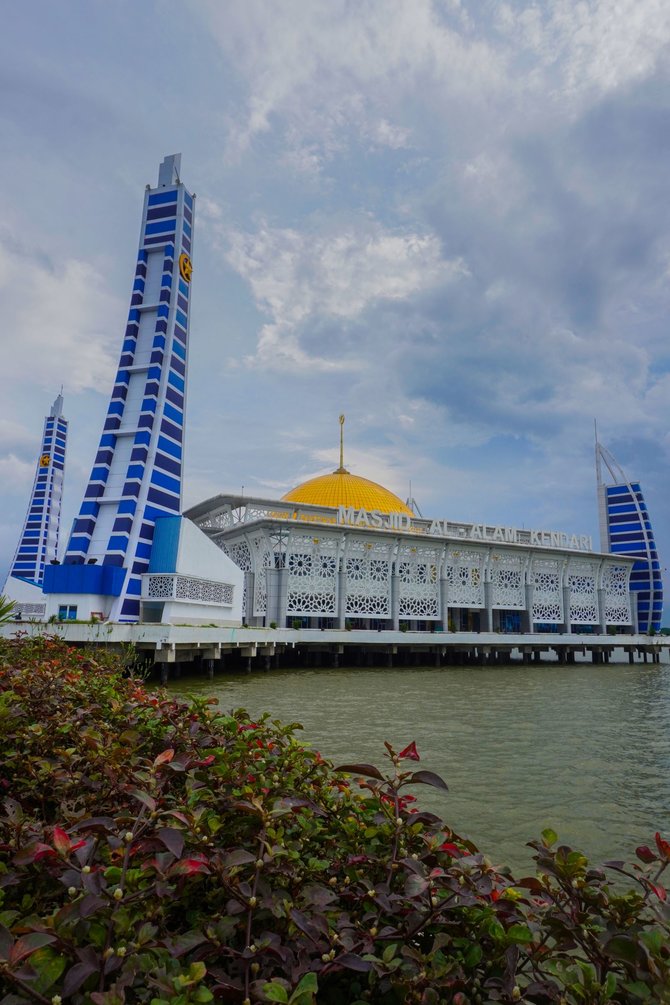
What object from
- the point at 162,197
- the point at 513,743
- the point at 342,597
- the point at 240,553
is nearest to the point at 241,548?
the point at 240,553

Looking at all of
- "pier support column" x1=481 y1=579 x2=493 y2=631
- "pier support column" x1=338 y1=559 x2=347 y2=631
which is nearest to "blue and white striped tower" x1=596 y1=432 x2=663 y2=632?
"pier support column" x1=481 y1=579 x2=493 y2=631

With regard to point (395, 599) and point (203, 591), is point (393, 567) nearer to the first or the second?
point (395, 599)

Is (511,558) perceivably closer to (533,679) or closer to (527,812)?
(533,679)

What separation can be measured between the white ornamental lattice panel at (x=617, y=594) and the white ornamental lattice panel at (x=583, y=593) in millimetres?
1381

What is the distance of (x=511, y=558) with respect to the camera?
50.5m

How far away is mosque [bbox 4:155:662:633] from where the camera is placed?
96.0ft

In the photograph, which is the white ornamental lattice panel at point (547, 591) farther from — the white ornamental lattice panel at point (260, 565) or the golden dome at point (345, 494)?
the white ornamental lattice panel at point (260, 565)

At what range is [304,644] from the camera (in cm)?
3759

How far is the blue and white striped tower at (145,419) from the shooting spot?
29.1 m

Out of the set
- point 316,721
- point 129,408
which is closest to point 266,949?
point 316,721

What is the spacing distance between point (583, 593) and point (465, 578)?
12.9m

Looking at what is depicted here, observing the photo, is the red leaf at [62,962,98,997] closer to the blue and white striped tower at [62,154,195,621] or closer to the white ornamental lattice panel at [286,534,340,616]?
the blue and white striped tower at [62,154,195,621]

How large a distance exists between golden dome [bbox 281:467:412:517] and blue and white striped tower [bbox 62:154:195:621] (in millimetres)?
25568

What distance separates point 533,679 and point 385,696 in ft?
43.4
